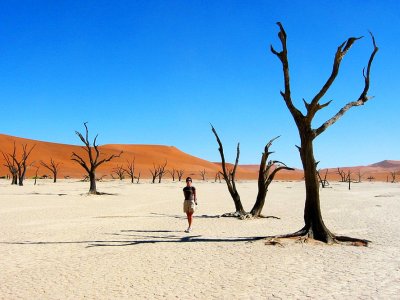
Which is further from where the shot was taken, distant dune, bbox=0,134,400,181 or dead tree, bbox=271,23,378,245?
distant dune, bbox=0,134,400,181

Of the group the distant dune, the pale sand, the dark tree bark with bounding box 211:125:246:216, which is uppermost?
the distant dune

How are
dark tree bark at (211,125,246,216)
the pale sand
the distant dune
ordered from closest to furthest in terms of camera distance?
1. the pale sand
2. dark tree bark at (211,125,246,216)
3. the distant dune

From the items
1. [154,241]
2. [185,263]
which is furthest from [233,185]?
[185,263]

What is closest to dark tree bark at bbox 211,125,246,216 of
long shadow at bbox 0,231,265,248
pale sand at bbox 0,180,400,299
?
pale sand at bbox 0,180,400,299

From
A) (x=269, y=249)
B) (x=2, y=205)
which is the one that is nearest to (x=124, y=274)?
(x=269, y=249)

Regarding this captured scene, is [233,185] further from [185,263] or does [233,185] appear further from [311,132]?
[185,263]

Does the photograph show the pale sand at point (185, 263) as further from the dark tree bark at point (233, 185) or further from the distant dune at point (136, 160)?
the distant dune at point (136, 160)

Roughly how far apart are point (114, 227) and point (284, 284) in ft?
25.4

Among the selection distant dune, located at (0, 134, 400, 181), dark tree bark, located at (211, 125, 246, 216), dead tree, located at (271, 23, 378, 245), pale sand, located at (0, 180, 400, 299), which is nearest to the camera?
pale sand, located at (0, 180, 400, 299)

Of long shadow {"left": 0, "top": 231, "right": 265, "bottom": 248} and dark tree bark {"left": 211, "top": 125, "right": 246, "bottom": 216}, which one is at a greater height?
dark tree bark {"left": 211, "top": 125, "right": 246, "bottom": 216}

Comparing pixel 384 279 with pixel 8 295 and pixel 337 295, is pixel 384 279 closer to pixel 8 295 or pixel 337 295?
pixel 337 295

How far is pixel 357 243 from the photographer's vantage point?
1013 cm

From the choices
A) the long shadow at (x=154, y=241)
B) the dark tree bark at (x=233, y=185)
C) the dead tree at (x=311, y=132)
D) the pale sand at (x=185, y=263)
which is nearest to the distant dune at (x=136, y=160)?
the dark tree bark at (x=233, y=185)

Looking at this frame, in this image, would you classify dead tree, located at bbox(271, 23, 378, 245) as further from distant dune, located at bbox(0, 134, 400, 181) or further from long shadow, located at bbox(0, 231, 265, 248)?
distant dune, located at bbox(0, 134, 400, 181)
